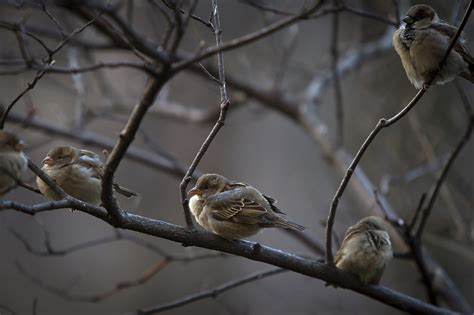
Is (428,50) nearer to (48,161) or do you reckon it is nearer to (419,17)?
(419,17)

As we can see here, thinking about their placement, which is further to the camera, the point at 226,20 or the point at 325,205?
the point at 226,20

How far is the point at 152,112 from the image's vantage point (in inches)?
294

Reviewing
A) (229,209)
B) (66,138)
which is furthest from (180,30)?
(66,138)

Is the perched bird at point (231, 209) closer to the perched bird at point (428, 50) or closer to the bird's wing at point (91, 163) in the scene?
the bird's wing at point (91, 163)

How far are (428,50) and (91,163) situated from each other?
2.10 m

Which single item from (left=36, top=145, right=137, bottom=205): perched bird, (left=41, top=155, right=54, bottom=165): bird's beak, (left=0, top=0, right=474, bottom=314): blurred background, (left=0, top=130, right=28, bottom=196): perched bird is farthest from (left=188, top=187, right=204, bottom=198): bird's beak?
(left=0, top=0, right=474, bottom=314): blurred background

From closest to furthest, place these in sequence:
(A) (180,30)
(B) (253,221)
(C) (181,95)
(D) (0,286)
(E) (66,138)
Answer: (A) (180,30), (B) (253,221), (E) (66,138), (D) (0,286), (C) (181,95)

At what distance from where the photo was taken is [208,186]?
3943 millimetres

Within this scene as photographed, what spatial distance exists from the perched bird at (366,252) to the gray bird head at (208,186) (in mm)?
891

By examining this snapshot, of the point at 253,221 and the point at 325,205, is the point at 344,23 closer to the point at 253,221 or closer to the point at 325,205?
the point at 325,205

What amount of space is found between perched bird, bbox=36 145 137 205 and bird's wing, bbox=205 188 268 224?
513 mm

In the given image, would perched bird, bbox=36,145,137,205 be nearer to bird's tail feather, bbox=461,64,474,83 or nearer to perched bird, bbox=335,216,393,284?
perched bird, bbox=335,216,393,284

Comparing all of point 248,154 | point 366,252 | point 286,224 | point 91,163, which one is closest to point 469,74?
point 366,252

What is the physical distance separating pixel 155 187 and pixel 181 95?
1943 mm
